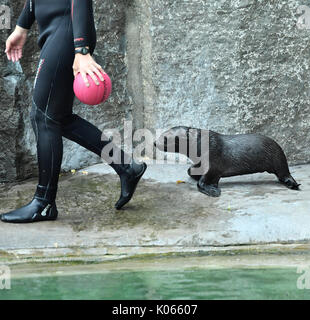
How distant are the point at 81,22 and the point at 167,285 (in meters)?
1.40

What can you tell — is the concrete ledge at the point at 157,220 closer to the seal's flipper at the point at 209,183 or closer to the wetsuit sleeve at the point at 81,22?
the seal's flipper at the point at 209,183

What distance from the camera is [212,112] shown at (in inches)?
190

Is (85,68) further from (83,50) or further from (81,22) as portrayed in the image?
(81,22)

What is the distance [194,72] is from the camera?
4.77 metres

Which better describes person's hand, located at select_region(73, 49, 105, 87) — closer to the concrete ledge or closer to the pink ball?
the pink ball

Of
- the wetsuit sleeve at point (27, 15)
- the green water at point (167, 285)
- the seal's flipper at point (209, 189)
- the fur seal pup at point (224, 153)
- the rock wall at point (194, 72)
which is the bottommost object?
the seal's flipper at point (209, 189)

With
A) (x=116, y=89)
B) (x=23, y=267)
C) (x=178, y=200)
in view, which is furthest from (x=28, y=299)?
(x=116, y=89)

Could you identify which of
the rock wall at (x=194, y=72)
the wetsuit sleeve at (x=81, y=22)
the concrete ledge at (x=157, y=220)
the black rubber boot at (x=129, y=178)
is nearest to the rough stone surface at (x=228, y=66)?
the rock wall at (x=194, y=72)

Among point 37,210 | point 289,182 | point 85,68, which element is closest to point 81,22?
point 85,68

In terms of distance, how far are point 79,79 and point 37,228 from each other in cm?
89

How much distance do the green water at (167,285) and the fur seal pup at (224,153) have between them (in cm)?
123

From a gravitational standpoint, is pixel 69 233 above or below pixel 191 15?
below

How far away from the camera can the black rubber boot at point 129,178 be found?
3793 mm

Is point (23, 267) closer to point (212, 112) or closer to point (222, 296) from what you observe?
point (222, 296)
